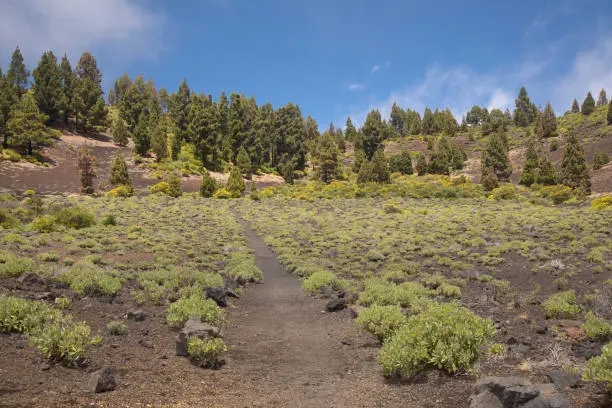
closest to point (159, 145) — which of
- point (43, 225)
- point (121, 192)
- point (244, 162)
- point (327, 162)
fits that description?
point (244, 162)

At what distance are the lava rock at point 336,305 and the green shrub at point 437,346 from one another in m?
4.82

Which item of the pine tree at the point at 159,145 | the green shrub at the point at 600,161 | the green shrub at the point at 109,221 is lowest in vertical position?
the green shrub at the point at 109,221

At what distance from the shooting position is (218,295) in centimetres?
1327

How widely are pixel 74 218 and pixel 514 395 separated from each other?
28036 millimetres

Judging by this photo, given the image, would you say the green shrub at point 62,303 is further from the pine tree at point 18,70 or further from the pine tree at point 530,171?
the pine tree at point 18,70

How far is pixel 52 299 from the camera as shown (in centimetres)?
1074

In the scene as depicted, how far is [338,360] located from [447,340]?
9.25ft

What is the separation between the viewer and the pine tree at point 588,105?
10288 cm

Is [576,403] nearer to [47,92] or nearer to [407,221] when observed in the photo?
[407,221]

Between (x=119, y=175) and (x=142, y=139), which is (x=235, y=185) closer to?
(x=119, y=175)

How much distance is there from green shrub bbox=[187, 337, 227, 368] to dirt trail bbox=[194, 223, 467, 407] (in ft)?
1.18

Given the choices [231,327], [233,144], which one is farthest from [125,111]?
[231,327]

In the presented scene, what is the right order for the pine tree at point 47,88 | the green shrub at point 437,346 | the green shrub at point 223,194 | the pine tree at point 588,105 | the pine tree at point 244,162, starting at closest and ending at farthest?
the green shrub at point 437,346
the green shrub at point 223,194
the pine tree at point 244,162
the pine tree at point 47,88
the pine tree at point 588,105

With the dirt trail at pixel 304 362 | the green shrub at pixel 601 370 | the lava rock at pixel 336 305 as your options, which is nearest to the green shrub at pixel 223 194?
the dirt trail at pixel 304 362
